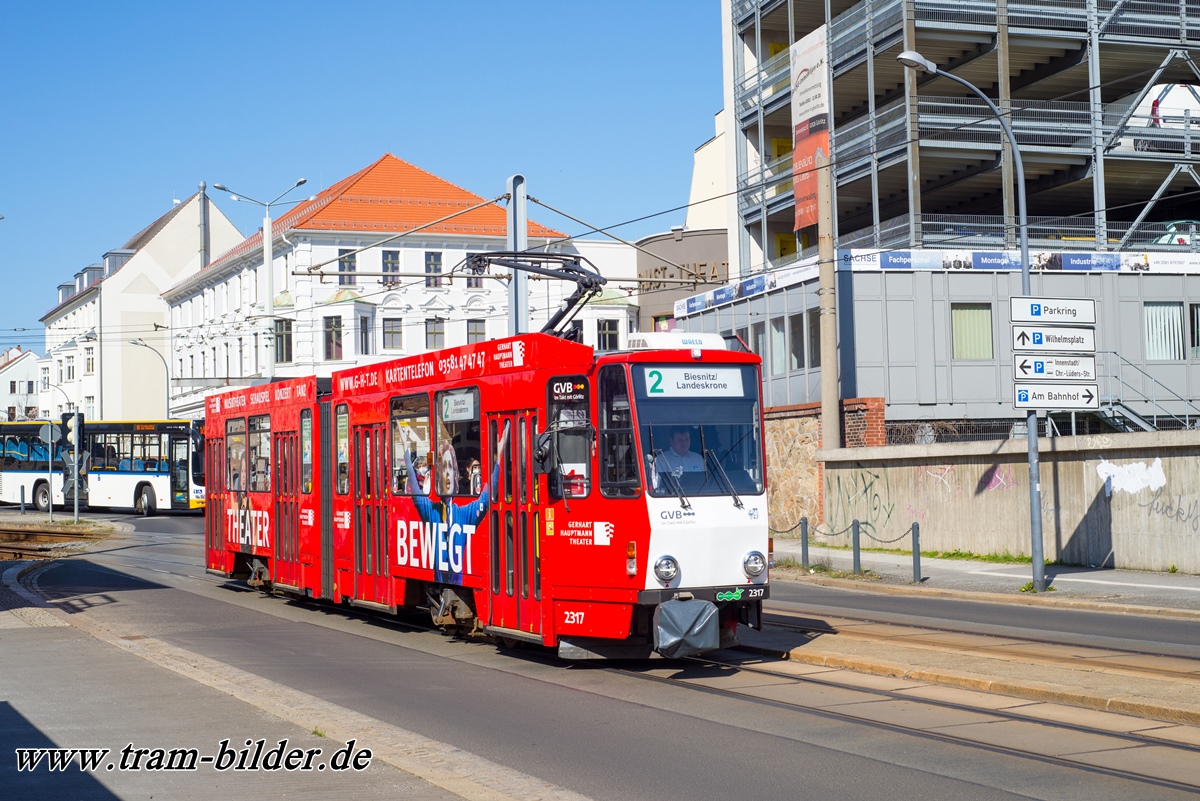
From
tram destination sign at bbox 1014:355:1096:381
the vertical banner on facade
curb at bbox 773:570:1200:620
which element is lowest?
curb at bbox 773:570:1200:620

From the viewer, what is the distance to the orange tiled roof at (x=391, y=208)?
69500 mm

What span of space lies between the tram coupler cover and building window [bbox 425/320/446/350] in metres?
59.5

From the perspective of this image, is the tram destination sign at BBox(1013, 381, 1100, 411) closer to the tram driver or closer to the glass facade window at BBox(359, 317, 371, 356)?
the tram driver

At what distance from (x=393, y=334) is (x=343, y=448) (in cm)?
5241

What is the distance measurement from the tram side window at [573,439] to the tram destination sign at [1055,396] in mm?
10761

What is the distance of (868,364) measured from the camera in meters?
34.1

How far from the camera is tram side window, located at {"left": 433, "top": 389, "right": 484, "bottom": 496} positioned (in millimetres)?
14031

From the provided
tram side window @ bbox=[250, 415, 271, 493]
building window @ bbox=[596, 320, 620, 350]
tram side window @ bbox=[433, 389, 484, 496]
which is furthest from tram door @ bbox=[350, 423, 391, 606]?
building window @ bbox=[596, 320, 620, 350]

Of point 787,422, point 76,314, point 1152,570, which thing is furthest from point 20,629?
point 76,314

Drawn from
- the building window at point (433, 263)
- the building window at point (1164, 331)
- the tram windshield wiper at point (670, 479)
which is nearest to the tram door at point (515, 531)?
the tram windshield wiper at point (670, 479)

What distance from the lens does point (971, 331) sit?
1364 inches

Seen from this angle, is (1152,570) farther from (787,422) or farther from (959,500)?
(787,422)

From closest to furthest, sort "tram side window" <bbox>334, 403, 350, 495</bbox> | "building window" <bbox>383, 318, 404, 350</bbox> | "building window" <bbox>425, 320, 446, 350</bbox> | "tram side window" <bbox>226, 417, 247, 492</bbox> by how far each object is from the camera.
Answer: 1. "tram side window" <bbox>334, 403, 350, 495</bbox>
2. "tram side window" <bbox>226, 417, 247, 492</bbox>
3. "building window" <bbox>383, 318, 404, 350</bbox>
4. "building window" <bbox>425, 320, 446, 350</bbox>

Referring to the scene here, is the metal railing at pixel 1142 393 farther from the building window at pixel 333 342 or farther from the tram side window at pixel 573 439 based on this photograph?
the building window at pixel 333 342
